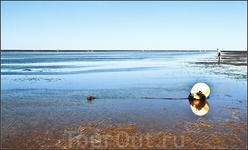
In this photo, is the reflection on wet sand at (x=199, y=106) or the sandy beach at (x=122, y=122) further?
the reflection on wet sand at (x=199, y=106)

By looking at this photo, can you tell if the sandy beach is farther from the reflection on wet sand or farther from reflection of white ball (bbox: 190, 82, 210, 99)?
reflection of white ball (bbox: 190, 82, 210, 99)

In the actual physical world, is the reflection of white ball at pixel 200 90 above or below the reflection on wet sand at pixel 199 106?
above

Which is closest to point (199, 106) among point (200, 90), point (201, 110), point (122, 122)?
point (201, 110)

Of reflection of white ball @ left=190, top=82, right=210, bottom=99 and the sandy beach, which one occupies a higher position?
reflection of white ball @ left=190, top=82, right=210, bottom=99

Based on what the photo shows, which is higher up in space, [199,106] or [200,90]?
[200,90]

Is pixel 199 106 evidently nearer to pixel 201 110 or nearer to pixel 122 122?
pixel 201 110

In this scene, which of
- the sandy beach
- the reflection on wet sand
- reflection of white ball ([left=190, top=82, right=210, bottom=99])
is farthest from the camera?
reflection of white ball ([left=190, top=82, right=210, bottom=99])

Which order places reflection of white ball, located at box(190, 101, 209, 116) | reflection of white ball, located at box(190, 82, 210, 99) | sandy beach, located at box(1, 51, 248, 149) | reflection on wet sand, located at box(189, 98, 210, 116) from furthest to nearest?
reflection of white ball, located at box(190, 82, 210, 99) → reflection on wet sand, located at box(189, 98, 210, 116) → reflection of white ball, located at box(190, 101, 209, 116) → sandy beach, located at box(1, 51, 248, 149)

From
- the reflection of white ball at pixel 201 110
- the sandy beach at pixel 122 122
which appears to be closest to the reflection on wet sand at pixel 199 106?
the reflection of white ball at pixel 201 110

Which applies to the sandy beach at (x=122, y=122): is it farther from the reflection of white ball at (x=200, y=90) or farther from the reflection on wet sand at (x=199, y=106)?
the reflection of white ball at (x=200, y=90)

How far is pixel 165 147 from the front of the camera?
646 centimetres

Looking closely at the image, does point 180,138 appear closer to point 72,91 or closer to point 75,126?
point 75,126

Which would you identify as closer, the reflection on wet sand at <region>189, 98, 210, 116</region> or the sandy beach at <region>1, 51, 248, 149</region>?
the sandy beach at <region>1, 51, 248, 149</region>

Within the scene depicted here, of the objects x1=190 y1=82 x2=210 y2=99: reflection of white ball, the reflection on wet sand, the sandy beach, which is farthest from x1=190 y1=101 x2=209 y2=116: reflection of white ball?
x1=190 y1=82 x2=210 y2=99: reflection of white ball
